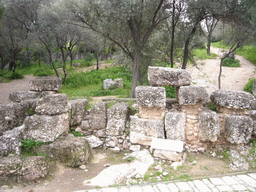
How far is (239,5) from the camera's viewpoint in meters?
7.61

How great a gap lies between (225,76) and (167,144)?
10.6m

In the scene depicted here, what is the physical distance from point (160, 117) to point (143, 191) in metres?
2.41

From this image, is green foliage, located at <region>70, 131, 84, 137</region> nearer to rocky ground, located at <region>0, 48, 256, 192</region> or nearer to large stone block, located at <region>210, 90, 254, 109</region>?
rocky ground, located at <region>0, 48, 256, 192</region>

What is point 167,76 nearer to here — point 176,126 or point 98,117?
point 176,126

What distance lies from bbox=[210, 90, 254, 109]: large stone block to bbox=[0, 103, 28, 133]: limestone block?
18.9 ft

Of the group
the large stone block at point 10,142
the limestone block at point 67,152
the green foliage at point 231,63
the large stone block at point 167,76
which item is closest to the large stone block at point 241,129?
the large stone block at point 167,76

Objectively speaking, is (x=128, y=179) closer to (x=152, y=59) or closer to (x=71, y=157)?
(x=71, y=157)

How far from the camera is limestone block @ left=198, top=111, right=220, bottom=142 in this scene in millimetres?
5531

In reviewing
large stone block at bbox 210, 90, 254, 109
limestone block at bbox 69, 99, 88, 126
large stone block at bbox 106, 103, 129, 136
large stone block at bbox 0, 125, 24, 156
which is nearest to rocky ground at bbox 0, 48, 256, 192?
large stone block at bbox 106, 103, 129, 136

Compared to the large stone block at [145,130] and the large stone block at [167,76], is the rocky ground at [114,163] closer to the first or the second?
the large stone block at [145,130]

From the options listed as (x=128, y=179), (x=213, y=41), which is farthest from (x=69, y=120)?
(x=213, y=41)

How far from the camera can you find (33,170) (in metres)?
4.53

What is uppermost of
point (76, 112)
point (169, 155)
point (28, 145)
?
point (76, 112)

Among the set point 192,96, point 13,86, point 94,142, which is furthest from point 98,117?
point 13,86
